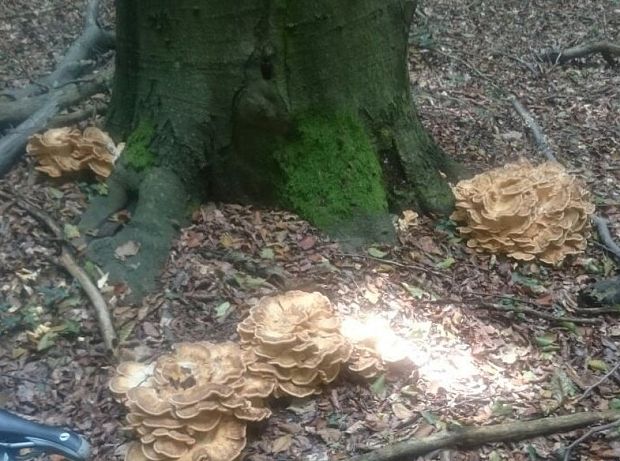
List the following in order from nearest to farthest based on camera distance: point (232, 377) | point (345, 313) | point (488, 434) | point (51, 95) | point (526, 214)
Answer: point (232, 377) < point (488, 434) < point (345, 313) < point (526, 214) < point (51, 95)

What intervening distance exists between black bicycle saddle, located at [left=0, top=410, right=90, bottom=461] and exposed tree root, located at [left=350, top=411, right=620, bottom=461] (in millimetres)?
Answer: 1481

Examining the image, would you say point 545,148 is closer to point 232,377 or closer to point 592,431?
point 592,431

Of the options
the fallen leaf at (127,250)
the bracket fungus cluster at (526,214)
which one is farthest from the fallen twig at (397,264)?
the fallen leaf at (127,250)

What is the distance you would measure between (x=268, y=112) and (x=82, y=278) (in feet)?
5.97

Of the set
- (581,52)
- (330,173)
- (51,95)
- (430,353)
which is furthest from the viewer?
(581,52)

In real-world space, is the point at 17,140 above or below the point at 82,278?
above

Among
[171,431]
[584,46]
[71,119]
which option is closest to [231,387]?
[171,431]

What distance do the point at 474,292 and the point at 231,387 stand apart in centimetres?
225

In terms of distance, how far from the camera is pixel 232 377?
3.78 metres

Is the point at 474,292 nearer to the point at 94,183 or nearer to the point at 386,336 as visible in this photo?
the point at 386,336

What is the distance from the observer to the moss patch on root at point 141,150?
555 centimetres

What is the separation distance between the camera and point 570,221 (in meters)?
5.61

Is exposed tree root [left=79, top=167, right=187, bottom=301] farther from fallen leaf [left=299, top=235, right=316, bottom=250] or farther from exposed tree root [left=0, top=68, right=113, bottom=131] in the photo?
exposed tree root [left=0, top=68, right=113, bottom=131]

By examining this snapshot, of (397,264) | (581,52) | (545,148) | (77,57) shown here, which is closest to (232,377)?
(397,264)
